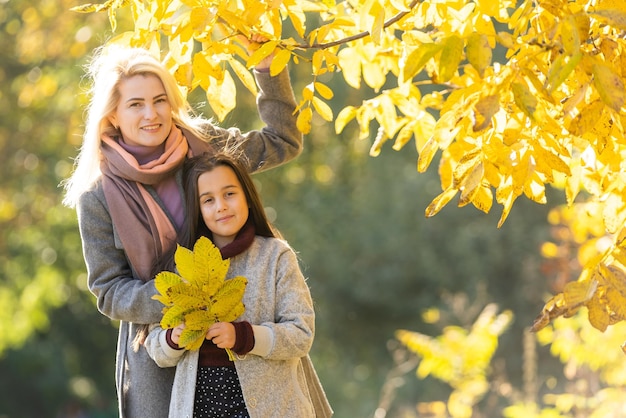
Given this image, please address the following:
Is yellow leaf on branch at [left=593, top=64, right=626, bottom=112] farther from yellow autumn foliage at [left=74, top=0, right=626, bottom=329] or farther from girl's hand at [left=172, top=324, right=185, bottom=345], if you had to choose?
girl's hand at [left=172, top=324, right=185, bottom=345]

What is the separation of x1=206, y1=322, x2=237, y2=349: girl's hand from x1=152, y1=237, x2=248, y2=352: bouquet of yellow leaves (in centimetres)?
1

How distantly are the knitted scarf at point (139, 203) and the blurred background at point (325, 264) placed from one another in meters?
8.84

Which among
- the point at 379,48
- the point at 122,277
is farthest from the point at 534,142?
the point at 122,277

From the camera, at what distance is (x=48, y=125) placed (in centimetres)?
1185

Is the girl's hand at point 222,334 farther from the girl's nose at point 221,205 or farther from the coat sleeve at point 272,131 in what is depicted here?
the coat sleeve at point 272,131

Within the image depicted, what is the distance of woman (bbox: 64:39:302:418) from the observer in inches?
94.7

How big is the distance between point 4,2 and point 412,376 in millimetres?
6132

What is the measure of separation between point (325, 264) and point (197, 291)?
421 inches

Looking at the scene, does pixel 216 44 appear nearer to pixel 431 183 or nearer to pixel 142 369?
pixel 142 369

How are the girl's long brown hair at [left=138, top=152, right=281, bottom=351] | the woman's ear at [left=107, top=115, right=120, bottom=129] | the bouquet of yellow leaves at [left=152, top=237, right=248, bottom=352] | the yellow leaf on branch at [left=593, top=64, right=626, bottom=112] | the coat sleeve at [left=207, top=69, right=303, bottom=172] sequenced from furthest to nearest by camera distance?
1. the coat sleeve at [left=207, top=69, right=303, bottom=172]
2. the woman's ear at [left=107, top=115, right=120, bottom=129]
3. the girl's long brown hair at [left=138, top=152, right=281, bottom=351]
4. the bouquet of yellow leaves at [left=152, top=237, right=248, bottom=352]
5. the yellow leaf on branch at [left=593, top=64, right=626, bottom=112]

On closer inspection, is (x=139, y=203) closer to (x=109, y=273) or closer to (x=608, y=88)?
(x=109, y=273)

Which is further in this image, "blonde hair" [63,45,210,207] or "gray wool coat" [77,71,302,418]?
"blonde hair" [63,45,210,207]

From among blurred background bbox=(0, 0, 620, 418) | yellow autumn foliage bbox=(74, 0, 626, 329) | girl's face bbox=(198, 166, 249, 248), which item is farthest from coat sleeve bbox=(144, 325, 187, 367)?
blurred background bbox=(0, 0, 620, 418)

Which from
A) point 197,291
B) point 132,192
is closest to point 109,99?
point 132,192
